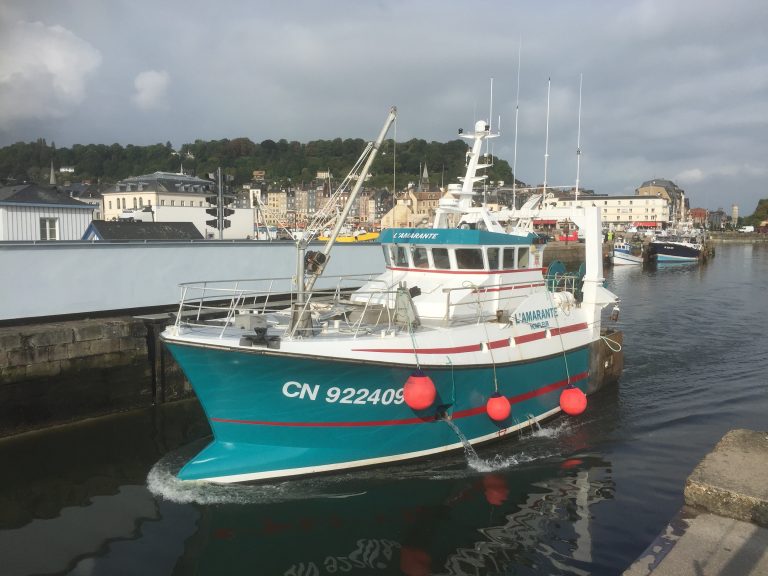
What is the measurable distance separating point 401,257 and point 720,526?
7.07 metres

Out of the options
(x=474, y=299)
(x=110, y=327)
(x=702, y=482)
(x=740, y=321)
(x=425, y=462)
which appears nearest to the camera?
(x=702, y=482)

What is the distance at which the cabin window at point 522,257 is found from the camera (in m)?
11.9

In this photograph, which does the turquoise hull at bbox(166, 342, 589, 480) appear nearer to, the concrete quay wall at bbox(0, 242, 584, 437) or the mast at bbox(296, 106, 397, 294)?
the mast at bbox(296, 106, 397, 294)

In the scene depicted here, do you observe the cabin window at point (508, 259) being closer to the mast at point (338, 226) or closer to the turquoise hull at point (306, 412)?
the turquoise hull at point (306, 412)

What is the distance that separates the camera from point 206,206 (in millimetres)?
58406

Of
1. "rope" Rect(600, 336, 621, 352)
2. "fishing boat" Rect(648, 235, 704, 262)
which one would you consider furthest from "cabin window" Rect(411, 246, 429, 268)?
"fishing boat" Rect(648, 235, 704, 262)

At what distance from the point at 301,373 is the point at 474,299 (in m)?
4.02

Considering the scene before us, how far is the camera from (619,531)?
25.7ft

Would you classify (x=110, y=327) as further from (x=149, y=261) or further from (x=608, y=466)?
(x=608, y=466)

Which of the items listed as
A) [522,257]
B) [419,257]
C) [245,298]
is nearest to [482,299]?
[419,257]

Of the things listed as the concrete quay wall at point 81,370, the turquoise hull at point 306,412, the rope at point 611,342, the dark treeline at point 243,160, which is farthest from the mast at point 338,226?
the dark treeline at point 243,160

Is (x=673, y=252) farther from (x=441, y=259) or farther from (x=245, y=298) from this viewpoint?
(x=441, y=259)

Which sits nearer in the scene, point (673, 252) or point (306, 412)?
point (306, 412)

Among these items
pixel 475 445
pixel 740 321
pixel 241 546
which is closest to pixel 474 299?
pixel 475 445
